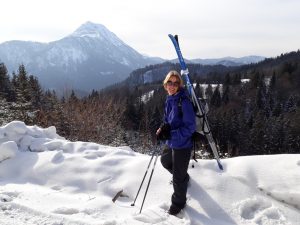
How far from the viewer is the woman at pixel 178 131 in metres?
4.94

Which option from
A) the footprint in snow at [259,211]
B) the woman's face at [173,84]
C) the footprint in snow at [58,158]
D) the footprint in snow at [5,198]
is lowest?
the footprint in snow at [259,211]

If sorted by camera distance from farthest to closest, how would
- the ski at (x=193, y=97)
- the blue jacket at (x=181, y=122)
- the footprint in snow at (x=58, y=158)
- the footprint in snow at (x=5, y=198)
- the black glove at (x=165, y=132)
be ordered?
the footprint in snow at (x=58, y=158), the ski at (x=193, y=97), the footprint in snow at (x=5, y=198), the black glove at (x=165, y=132), the blue jacket at (x=181, y=122)

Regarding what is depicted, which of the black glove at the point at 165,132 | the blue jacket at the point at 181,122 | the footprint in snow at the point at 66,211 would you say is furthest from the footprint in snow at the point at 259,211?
the footprint in snow at the point at 66,211

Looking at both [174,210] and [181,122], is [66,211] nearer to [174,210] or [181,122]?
[174,210]

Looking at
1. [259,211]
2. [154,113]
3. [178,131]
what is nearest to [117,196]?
[178,131]

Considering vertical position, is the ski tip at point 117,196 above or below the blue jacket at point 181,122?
below

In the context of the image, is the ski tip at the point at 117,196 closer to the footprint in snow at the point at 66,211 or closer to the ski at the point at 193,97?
the footprint in snow at the point at 66,211

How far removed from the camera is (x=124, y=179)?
20.0 feet

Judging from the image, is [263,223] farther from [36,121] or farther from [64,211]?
[36,121]

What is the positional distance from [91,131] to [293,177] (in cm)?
1692

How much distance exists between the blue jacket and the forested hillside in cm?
1352

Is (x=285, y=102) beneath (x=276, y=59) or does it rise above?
beneath

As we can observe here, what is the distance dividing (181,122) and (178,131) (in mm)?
140

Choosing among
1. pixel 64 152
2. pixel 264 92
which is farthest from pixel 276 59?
pixel 64 152
